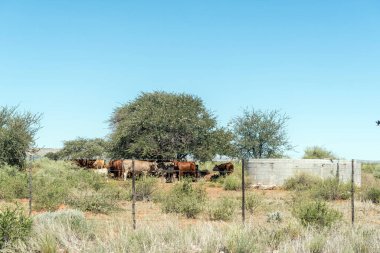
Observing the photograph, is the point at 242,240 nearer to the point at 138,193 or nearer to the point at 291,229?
the point at 291,229

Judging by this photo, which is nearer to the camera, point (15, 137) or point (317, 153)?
point (15, 137)

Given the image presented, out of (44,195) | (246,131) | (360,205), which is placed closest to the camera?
(44,195)

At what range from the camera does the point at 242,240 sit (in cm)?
1100

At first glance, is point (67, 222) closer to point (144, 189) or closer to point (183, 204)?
point (183, 204)

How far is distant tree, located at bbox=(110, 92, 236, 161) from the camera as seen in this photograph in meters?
43.4

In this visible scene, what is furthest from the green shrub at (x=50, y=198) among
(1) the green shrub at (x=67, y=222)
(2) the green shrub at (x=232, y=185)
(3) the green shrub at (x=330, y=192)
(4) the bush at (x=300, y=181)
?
(4) the bush at (x=300, y=181)

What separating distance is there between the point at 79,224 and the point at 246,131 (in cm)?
4165

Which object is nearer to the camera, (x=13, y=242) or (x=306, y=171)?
(x=13, y=242)

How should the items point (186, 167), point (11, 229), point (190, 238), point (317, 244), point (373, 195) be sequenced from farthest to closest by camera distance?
point (186, 167) → point (373, 195) → point (11, 229) → point (190, 238) → point (317, 244)

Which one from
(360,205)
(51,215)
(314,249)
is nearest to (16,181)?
(51,215)

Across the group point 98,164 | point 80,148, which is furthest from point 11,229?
point 80,148

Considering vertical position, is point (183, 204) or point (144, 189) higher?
point (144, 189)

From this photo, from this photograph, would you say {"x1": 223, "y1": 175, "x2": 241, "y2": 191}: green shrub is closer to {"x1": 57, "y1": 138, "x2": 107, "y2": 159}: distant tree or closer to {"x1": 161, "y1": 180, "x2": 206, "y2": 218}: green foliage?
{"x1": 161, "y1": 180, "x2": 206, "y2": 218}: green foliage

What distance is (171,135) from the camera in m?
43.6
